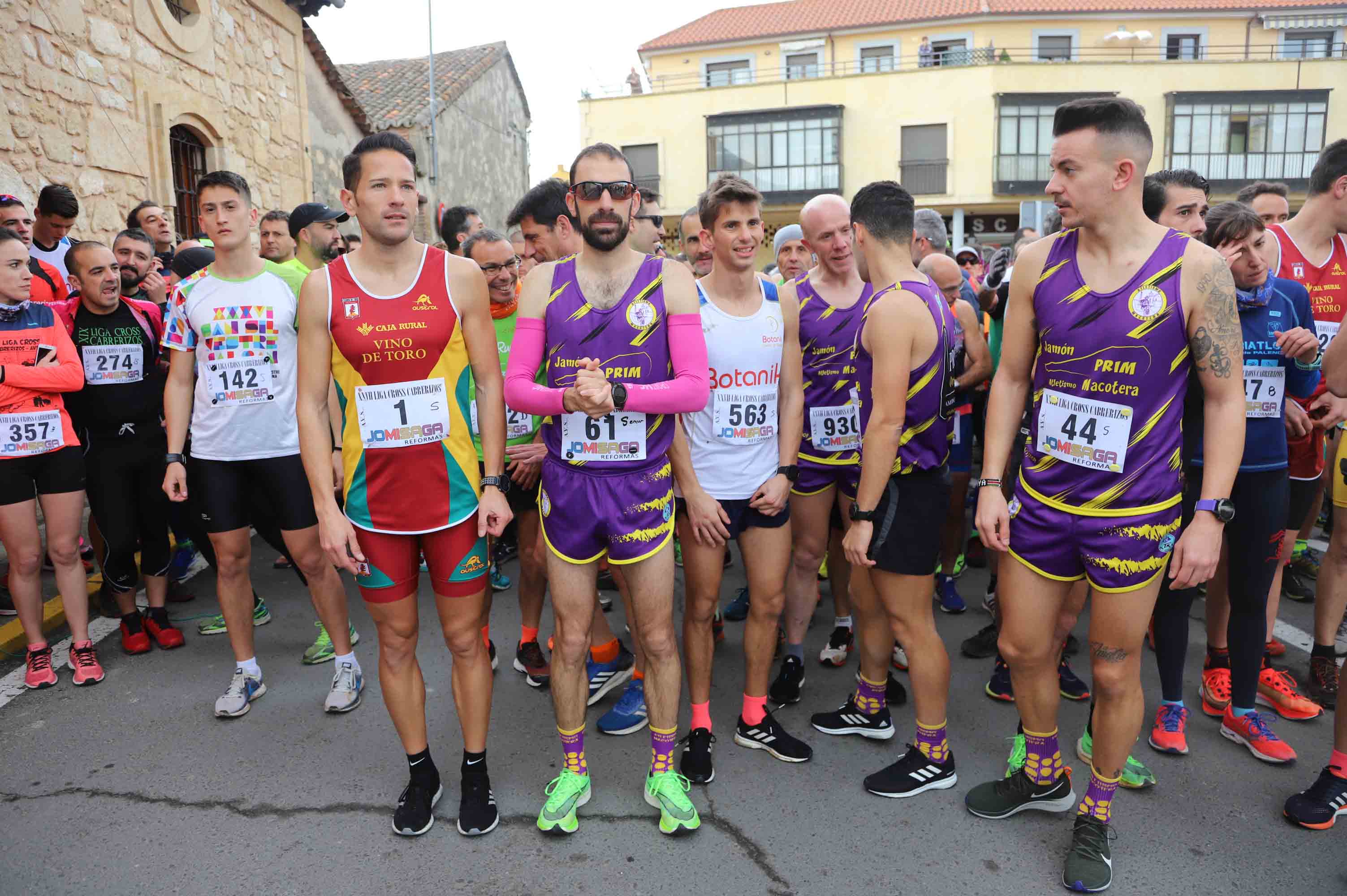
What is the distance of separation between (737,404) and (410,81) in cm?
2590

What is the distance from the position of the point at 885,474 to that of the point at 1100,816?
1.32 meters

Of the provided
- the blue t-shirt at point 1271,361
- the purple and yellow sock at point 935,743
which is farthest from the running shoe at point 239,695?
the blue t-shirt at point 1271,361

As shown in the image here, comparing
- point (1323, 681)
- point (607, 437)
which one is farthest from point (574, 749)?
point (1323, 681)

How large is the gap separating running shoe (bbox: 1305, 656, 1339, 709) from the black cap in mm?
5997

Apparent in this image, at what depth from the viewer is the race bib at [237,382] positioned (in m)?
3.95

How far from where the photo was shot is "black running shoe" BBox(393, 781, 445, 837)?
299 cm

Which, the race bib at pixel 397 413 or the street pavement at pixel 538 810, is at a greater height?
the race bib at pixel 397 413

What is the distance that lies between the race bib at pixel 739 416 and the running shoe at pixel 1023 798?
159 cm

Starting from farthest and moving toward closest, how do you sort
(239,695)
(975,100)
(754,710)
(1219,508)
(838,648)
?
1. (975,100)
2. (838,648)
3. (239,695)
4. (754,710)
5. (1219,508)

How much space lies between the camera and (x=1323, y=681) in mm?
3928

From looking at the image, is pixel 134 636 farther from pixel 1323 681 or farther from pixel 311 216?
pixel 1323 681

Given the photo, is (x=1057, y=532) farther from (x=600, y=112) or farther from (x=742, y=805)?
(x=600, y=112)

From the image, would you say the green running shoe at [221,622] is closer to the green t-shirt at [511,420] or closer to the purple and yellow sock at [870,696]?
the green t-shirt at [511,420]

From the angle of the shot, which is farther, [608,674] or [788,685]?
[608,674]
